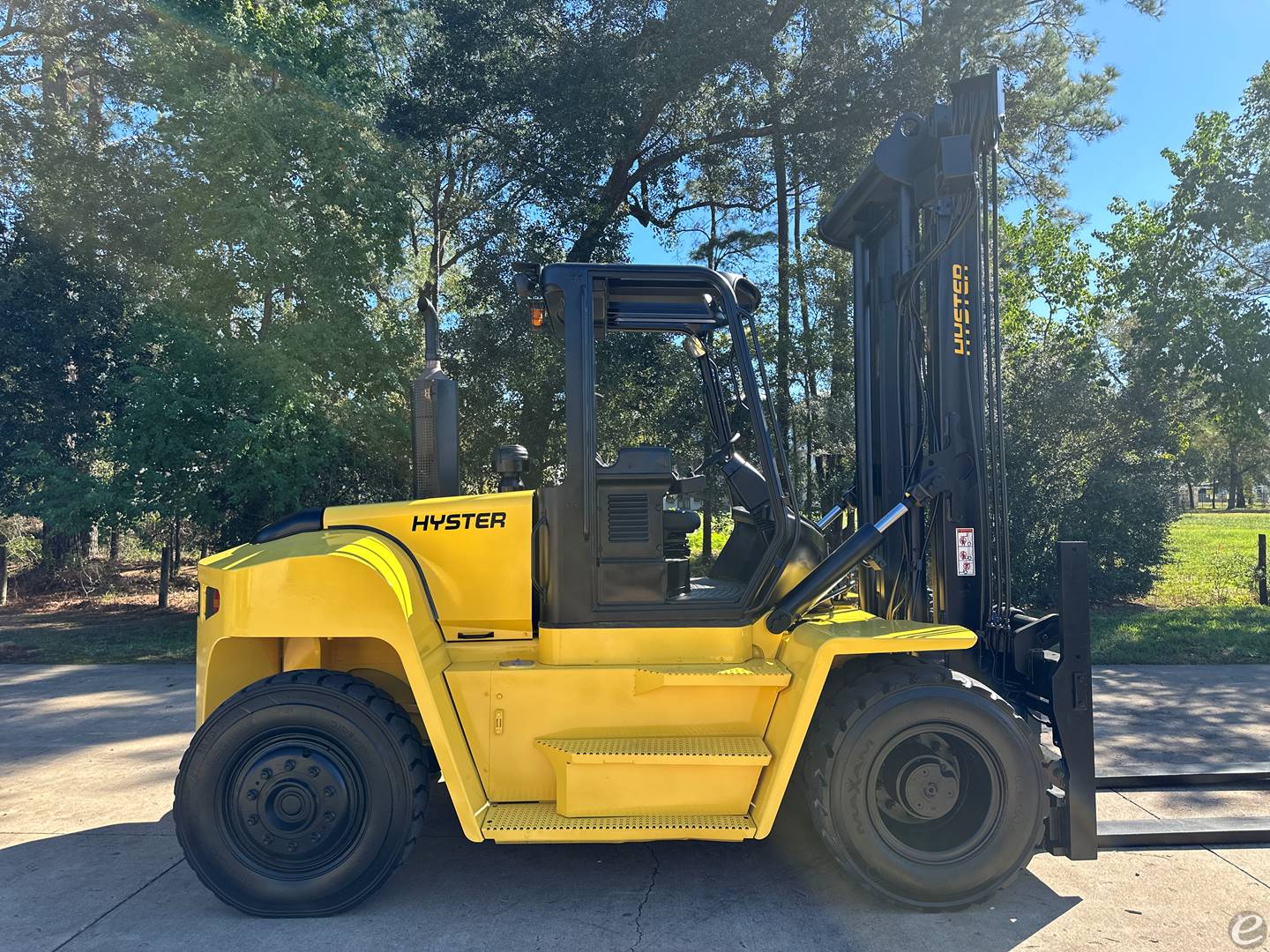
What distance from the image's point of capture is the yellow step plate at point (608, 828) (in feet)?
12.1

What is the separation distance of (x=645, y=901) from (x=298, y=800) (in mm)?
1650

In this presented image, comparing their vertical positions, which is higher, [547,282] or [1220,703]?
[547,282]

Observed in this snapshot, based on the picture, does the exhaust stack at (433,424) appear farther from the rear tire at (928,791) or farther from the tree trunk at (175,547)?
the tree trunk at (175,547)

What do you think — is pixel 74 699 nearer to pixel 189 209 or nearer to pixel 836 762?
pixel 189 209

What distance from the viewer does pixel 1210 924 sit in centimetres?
361

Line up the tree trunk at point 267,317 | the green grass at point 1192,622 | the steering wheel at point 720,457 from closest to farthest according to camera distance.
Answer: the steering wheel at point 720,457 → the green grass at point 1192,622 → the tree trunk at point 267,317

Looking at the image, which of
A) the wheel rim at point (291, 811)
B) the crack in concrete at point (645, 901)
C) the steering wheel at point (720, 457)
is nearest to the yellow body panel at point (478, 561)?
the wheel rim at point (291, 811)

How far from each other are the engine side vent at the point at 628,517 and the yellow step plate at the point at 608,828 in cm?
129

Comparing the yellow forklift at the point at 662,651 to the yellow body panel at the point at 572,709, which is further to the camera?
the yellow body panel at the point at 572,709

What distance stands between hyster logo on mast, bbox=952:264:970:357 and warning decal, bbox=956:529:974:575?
3.16ft

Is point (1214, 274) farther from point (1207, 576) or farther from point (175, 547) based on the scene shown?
point (175, 547)

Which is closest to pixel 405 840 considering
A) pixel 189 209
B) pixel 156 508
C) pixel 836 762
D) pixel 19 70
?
pixel 836 762

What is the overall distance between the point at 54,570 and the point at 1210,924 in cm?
1800

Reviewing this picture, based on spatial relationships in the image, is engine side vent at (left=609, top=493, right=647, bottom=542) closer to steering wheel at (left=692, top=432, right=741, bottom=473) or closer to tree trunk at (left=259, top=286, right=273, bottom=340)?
steering wheel at (left=692, top=432, right=741, bottom=473)
